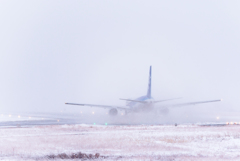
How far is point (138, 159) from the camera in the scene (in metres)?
16.3

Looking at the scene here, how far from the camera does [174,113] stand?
78000 millimetres

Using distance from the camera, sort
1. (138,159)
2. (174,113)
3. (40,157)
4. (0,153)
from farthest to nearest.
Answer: (174,113) < (0,153) < (40,157) < (138,159)

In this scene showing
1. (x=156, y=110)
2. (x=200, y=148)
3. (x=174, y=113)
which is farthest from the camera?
(x=174, y=113)

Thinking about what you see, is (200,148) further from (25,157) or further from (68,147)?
(25,157)

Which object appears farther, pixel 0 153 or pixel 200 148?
pixel 200 148

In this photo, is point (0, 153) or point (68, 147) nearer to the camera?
point (0, 153)

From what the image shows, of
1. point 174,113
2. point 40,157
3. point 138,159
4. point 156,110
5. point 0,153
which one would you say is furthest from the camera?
point 174,113

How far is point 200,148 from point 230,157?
3.77 metres

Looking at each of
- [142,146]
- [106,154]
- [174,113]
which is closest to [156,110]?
[174,113]

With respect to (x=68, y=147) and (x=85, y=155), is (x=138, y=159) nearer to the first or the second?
(x=85, y=155)

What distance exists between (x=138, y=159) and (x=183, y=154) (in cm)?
348

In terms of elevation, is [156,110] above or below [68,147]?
above

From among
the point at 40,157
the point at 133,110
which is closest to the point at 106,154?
the point at 40,157

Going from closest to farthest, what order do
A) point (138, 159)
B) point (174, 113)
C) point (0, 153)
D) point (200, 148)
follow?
point (138, 159) → point (0, 153) → point (200, 148) → point (174, 113)
